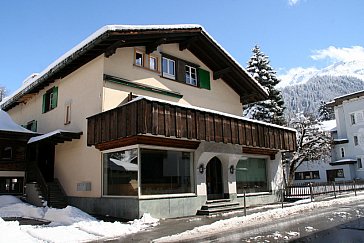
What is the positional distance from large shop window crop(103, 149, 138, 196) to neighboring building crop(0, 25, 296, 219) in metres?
0.04

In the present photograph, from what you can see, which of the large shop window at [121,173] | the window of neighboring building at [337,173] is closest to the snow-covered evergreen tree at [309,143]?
the window of neighboring building at [337,173]

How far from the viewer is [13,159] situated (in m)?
19.3

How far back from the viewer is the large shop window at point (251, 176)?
757 inches

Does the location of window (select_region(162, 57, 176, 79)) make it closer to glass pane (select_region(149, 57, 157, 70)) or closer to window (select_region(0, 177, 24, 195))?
glass pane (select_region(149, 57, 157, 70))

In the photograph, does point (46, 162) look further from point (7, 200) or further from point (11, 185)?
point (7, 200)

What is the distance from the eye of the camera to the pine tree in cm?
3484

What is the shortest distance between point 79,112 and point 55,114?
10.5 feet

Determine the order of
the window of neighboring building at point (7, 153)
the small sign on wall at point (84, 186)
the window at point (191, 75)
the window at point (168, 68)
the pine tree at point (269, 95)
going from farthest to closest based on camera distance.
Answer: the pine tree at point (269, 95) < the window at point (191, 75) < the window at point (168, 68) < the window of neighboring building at point (7, 153) < the small sign on wall at point (84, 186)

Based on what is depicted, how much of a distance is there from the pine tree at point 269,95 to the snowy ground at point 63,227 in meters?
23.6

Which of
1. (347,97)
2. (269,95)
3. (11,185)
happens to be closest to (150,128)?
(11,185)

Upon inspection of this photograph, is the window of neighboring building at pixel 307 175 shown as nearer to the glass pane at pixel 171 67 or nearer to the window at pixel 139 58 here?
the glass pane at pixel 171 67

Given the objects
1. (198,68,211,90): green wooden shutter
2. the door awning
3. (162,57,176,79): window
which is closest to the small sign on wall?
the door awning

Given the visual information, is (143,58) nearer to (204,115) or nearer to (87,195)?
(204,115)

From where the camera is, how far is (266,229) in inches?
437
